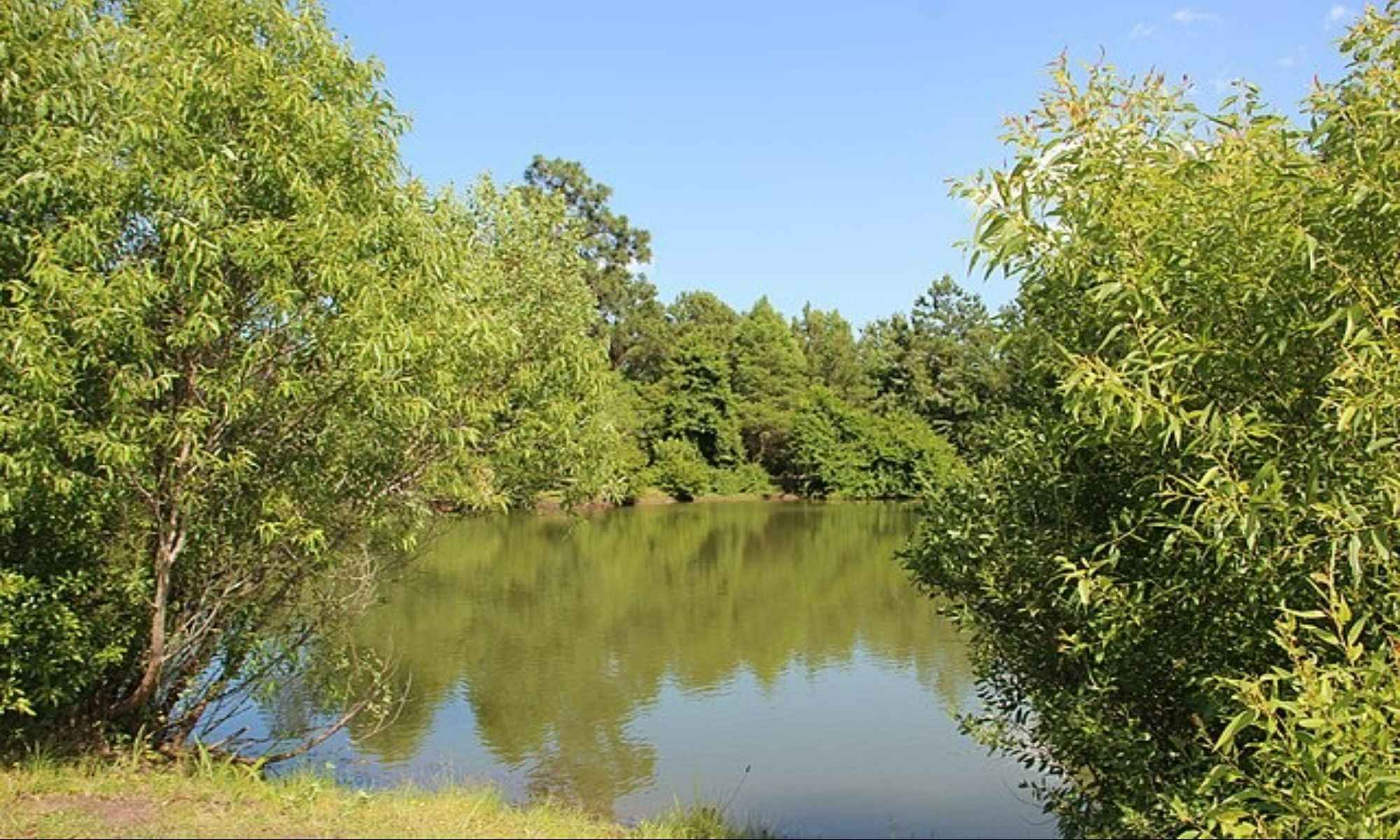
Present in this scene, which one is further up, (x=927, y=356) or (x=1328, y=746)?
(x=927, y=356)

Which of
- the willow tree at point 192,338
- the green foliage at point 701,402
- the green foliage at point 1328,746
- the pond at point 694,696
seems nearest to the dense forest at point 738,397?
the green foliage at point 701,402

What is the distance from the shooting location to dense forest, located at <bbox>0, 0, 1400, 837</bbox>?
4.63 m

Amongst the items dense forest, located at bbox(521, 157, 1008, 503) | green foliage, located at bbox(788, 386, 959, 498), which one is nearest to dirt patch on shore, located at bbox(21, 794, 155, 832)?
dense forest, located at bbox(521, 157, 1008, 503)

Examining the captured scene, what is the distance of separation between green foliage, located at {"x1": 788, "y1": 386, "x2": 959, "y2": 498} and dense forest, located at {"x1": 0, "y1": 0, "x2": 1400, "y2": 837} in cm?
4789

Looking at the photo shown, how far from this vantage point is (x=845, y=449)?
2315 inches

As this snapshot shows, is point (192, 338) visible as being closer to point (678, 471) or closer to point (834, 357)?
point (678, 471)

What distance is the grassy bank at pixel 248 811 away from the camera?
5570mm

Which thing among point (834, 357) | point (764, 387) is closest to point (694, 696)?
point (764, 387)

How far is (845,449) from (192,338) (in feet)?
174

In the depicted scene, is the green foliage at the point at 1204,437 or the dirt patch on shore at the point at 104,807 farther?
the dirt patch on shore at the point at 104,807

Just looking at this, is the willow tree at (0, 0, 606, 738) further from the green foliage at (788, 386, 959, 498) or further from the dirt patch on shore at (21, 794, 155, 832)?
the green foliage at (788, 386, 959, 498)

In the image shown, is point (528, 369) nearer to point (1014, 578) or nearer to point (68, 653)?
point (68, 653)

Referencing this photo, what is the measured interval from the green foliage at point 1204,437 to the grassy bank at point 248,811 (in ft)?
8.01

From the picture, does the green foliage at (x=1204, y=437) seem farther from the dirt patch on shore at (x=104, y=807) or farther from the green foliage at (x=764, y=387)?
the green foliage at (x=764, y=387)
